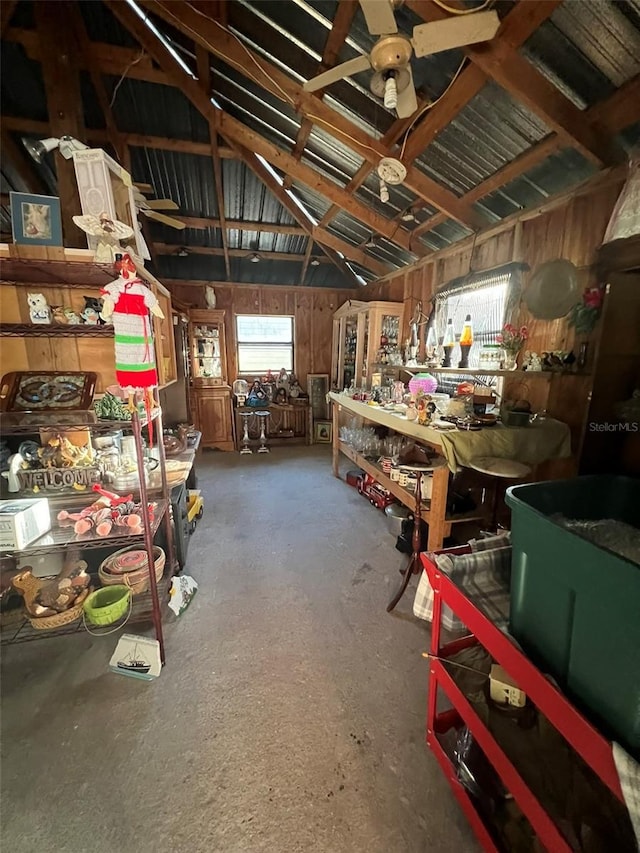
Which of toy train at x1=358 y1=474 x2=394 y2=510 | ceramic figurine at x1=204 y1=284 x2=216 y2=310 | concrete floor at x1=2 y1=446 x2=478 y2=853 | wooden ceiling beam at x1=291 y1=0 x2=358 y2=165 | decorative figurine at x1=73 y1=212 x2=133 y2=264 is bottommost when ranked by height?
concrete floor at x1=2 y1=446 x2=478 y2=853

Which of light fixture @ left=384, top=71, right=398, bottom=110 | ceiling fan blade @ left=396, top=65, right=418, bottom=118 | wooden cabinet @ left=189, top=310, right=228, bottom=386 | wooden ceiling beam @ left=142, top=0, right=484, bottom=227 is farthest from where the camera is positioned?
wooden cabinet @ left=189, top=310, right=228, bottom=386

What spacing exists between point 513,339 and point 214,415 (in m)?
4.58

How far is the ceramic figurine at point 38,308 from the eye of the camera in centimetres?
180

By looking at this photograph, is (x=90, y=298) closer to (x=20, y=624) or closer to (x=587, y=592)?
(x=20, y=624)

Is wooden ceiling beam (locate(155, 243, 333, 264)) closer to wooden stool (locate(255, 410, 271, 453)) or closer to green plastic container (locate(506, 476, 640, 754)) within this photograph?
wooden stool (locate(255, 410, 271, 453))

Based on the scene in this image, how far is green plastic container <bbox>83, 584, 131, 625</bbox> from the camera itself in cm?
177

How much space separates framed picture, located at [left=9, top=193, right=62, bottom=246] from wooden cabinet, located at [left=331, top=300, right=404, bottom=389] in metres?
3.16

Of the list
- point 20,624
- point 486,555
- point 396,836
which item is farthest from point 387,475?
point 20,624

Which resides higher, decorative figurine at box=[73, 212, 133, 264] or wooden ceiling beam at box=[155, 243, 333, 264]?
wooden ceiling beam at box=[155, 243, 333, 264]

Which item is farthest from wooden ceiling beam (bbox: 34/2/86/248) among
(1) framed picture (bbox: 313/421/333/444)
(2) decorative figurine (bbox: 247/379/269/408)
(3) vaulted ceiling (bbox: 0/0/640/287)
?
(1) framed picture (bbox: 313/421/333/444)

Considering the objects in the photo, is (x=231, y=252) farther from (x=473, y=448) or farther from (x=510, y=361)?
(x=473, y=448)

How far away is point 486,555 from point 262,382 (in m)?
5.16

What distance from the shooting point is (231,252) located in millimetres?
5117

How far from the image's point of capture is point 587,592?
749mm
